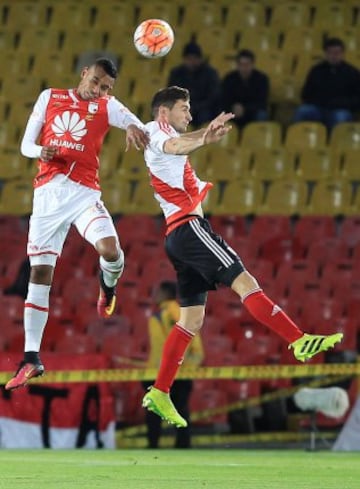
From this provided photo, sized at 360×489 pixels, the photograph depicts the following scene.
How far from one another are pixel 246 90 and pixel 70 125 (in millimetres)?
8360

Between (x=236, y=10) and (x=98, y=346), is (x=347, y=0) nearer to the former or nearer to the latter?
(x=236, y=10)

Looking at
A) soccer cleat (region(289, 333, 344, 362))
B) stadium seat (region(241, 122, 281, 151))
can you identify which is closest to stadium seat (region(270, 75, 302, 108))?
stadium seat (region(241, 122, 281, 151))

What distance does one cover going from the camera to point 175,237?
10406 mm

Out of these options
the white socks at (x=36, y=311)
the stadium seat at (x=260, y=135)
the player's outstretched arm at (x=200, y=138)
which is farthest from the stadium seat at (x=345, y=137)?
the player's outstretched arm at (x=200, y=138)

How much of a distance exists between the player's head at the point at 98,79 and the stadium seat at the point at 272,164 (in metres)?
7.49

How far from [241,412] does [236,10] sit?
7442 millimetres

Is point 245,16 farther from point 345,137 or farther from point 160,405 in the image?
point 160,405

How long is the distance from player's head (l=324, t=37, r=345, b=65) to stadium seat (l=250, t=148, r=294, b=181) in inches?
57.6

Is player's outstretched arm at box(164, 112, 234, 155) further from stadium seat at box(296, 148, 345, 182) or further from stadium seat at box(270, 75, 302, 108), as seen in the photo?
stadium seat at box(270, 75, 302, 108)

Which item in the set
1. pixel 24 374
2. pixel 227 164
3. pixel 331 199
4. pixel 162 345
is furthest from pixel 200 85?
pixel 24 374

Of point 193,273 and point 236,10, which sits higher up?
point 236,10

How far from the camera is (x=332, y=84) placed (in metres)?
18.7

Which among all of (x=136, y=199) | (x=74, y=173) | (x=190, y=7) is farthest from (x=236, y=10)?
(x=74, y=173)

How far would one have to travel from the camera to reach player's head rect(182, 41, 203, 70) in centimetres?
1880
